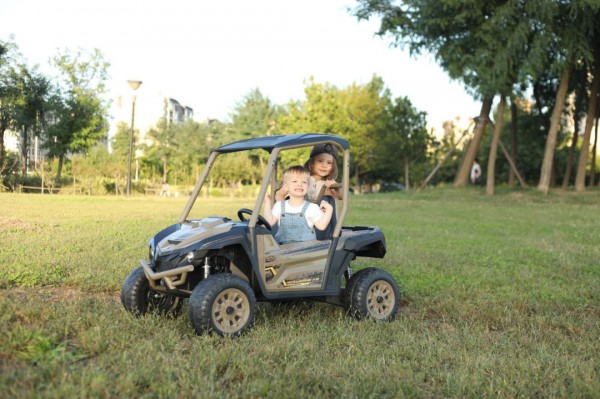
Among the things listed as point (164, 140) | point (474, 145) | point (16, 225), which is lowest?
point (16, 225)

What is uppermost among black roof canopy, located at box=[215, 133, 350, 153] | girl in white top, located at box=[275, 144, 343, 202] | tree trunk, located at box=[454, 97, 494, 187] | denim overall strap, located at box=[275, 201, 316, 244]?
tree trunk, located at box=[454, 97, 494, 187]

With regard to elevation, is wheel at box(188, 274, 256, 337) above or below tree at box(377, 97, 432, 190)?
below

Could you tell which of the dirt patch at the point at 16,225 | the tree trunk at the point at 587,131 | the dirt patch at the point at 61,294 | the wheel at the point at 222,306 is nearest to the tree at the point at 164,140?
the tree trunk at the point at 587,131

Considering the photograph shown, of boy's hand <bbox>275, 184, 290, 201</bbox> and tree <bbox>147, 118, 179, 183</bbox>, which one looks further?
tree <bbox>147, 118, 179, 183</bbox>

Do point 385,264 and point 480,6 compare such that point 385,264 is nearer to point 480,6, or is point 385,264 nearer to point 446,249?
point 446,249

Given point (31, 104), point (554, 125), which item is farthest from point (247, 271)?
point (31, 104)

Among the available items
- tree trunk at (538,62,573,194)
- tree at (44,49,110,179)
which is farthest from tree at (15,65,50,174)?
tree trunk at (538,62,573,194)

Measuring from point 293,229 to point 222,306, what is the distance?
120 cm

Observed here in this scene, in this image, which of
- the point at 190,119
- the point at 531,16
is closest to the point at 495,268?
the point at 531,16

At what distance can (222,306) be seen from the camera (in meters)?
5.03

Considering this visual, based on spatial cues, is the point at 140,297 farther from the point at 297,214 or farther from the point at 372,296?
the point at 372,296

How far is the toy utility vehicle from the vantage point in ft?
16.7

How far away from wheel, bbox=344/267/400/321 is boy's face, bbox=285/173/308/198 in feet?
3.17

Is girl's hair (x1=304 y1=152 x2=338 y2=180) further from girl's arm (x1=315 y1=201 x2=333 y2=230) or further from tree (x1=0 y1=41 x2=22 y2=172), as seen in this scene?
tree (x1=0 y1=41 x2=22 y2=172)
